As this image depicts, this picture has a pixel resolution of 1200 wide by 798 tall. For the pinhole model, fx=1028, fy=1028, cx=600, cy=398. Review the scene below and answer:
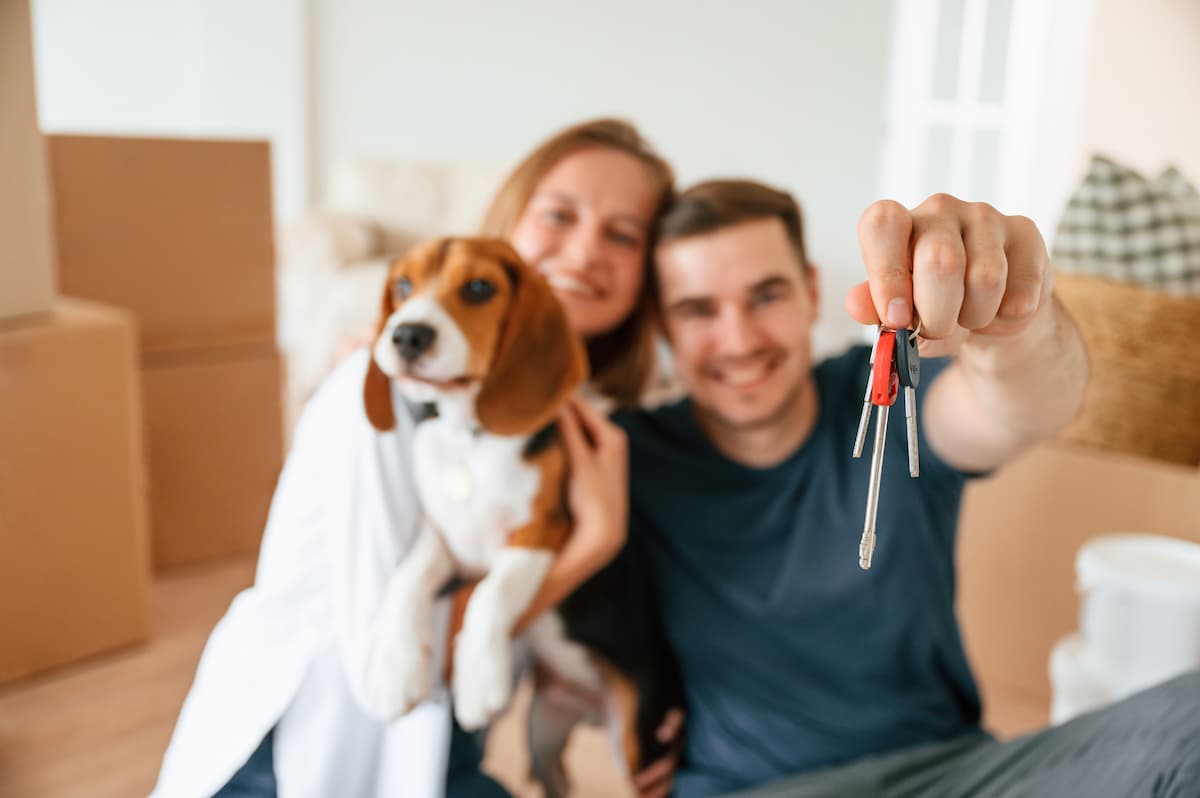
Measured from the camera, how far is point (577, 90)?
3.61 m

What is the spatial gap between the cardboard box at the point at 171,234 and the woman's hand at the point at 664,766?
75 centimetres

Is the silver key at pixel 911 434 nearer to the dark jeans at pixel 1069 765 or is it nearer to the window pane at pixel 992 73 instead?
the dark jeans at pixel 1069 765

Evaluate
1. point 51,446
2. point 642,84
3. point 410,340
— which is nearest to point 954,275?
point 410,340

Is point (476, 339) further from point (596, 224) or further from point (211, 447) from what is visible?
point (211, 447)

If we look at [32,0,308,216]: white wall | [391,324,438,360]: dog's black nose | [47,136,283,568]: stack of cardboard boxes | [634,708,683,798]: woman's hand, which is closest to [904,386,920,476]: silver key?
[391,324,438,360]: dog's black nose

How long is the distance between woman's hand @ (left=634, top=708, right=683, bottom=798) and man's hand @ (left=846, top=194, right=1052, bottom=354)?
1.67ft

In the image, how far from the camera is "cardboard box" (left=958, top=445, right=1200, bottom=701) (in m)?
1.50

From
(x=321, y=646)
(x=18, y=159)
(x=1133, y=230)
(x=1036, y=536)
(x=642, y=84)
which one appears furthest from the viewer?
(x=642, y=84)

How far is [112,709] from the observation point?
622 mm

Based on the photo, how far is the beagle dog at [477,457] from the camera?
643 millimetres

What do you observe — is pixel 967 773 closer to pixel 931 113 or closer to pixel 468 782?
pixel 468 782

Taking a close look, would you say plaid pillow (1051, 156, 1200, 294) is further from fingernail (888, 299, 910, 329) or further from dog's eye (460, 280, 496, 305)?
fingernail (888, 299, 910, 329)

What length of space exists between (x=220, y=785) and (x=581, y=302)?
0.49 meters

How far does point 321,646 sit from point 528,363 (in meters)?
0.23
